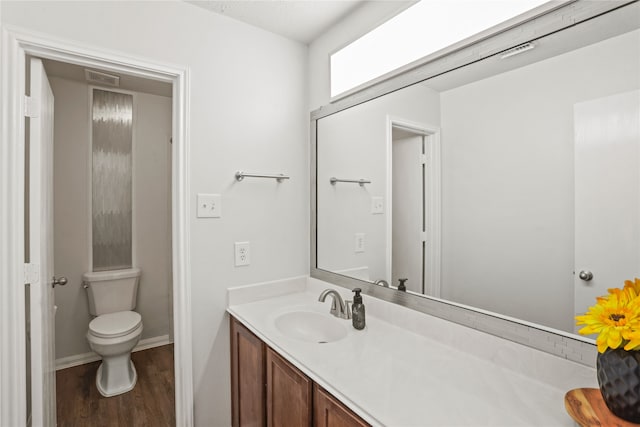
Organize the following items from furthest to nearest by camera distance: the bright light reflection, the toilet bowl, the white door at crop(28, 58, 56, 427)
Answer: the toilet bowl < the white door at crop(28, 58, 56, 427) < the bright light reflection

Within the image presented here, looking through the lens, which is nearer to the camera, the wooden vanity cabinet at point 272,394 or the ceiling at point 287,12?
the wooden vanity cabinet at point 272,394

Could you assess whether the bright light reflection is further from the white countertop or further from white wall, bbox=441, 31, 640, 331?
the white countertop

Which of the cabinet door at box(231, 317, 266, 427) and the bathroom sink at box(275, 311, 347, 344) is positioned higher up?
the bathroom sink at box(275, 311, 347, 344)

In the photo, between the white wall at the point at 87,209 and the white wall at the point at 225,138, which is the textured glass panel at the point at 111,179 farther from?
the white wall at the point at 225,138

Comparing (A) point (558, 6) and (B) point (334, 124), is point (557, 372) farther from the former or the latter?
(B) point (334, 124)

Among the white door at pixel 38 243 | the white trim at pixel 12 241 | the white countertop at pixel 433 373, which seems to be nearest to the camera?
the white countertop at pixel 433 373

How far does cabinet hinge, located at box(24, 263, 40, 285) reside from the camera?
1390mm

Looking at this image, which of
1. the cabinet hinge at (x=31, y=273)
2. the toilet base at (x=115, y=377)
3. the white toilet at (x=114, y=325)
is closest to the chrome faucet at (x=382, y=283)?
the cabinet hinge at (x=31, y=273)

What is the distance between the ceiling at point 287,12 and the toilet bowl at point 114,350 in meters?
2.21

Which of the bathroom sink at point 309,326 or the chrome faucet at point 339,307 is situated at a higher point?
the chrome faucet at point 339,307

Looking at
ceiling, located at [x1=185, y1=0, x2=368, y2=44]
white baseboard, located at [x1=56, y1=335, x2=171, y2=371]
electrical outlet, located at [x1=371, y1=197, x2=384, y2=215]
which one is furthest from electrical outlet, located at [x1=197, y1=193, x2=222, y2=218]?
white baseboard, located at [x1=56, y1=335, x2=171, y2=371]

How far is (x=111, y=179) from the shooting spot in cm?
291

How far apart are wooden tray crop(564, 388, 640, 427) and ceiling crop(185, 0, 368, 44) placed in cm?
175

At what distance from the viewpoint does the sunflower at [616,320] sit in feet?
2.29
